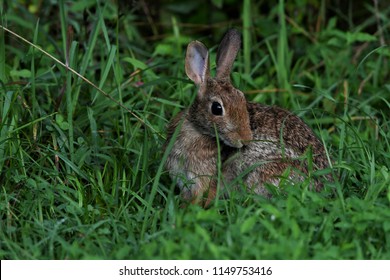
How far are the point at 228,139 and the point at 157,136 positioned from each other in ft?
2.44

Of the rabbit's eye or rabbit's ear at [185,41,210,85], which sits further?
rabbit's ear at [185,41,210,85]

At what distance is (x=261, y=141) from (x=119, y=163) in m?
0.85

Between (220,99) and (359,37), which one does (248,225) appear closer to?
(220,99)

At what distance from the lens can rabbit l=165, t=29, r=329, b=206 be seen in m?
5.12

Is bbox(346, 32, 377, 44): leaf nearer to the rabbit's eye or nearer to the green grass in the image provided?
the green grass

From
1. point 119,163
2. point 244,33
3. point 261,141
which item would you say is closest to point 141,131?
point 119,163

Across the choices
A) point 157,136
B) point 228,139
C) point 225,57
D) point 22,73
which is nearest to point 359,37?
point 225,57

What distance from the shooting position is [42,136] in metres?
5.56

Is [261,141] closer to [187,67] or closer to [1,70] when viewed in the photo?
[187,67]

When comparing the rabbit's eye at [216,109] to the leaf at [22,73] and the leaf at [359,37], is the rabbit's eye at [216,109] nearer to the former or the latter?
the leaf at [22,73]

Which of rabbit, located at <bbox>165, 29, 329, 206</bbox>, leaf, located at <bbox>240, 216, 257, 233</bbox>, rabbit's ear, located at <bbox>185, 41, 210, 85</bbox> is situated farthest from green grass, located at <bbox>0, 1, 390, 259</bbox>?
rabbit's ear, located at <bbox>185, 41, 210, 85</bbox>

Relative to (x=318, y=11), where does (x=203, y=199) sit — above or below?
below

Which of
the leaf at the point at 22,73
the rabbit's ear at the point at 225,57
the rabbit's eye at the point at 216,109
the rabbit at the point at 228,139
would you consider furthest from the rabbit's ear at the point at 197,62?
the leaf at the point at 22,73
